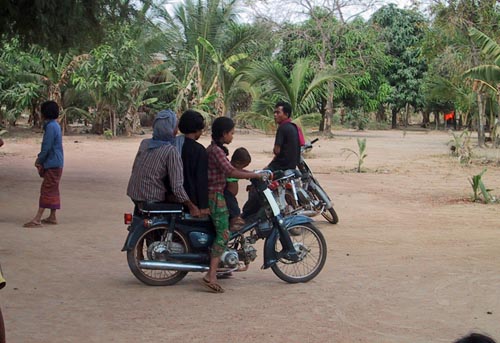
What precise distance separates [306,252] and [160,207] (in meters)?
1.53

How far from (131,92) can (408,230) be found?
23.9 metres

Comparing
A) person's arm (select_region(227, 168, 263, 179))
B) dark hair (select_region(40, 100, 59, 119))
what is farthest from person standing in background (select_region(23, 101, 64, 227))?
person's arm (select_region(227, 168, 263, 179))

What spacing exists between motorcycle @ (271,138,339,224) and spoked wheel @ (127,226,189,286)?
2.47 meters

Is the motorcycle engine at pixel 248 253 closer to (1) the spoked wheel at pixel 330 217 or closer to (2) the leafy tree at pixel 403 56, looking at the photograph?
(1) the spoked wheel at pixel 330 217

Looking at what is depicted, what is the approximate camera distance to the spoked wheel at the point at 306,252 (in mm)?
6609

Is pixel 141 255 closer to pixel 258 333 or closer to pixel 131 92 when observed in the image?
pixel 258 333

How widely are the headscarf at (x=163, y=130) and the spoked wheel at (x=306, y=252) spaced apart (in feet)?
4.85

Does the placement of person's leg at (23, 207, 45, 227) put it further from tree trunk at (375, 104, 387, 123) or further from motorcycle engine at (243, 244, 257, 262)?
tree trunk at (375, 104, 387, 123)

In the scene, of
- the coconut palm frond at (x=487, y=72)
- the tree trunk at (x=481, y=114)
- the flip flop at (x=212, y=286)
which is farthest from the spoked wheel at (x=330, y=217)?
the tree trunk at (x=481, y=114)

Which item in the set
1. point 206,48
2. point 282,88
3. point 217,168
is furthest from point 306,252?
point 206,48

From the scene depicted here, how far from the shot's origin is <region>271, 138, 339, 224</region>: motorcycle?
8777 mm

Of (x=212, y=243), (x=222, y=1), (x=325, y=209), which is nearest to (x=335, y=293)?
(x=212, y=243)

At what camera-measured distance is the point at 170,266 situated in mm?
6176

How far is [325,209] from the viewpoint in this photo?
979cm
